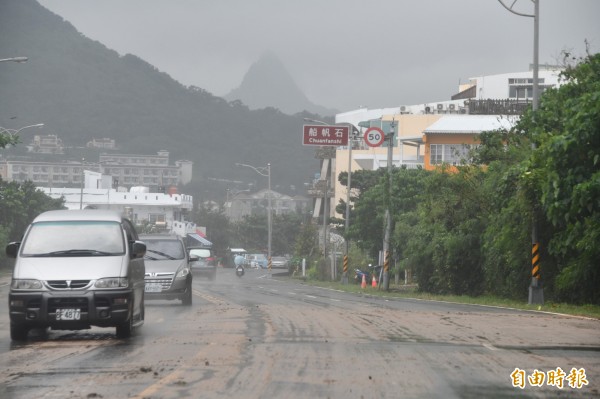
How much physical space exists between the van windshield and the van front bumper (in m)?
0.88

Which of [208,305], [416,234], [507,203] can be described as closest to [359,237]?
[416,234]

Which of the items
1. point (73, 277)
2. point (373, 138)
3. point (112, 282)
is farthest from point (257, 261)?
point (73, 277)

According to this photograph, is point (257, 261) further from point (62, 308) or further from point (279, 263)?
point (62, 308)

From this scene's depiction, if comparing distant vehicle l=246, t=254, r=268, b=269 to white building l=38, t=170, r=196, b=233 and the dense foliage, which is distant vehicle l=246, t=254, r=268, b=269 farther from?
the dense foliage

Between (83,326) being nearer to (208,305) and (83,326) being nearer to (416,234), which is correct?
(208,305)

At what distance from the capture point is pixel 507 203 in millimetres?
34125

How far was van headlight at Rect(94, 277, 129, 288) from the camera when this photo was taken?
15.9 metres

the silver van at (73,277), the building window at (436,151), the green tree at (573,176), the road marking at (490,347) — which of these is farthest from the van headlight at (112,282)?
the building window at (436,151)

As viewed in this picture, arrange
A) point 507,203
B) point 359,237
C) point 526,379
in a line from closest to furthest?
point 526,379 → point 507,203 → point 359,237

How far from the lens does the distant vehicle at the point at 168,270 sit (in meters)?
26.4

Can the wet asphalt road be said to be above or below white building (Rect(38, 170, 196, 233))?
below

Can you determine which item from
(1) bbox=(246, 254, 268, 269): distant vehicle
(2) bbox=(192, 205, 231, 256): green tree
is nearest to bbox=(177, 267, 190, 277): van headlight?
(1) bbox=(246, 254, 268, 269): distant vehicle

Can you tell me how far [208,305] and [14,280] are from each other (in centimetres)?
1089

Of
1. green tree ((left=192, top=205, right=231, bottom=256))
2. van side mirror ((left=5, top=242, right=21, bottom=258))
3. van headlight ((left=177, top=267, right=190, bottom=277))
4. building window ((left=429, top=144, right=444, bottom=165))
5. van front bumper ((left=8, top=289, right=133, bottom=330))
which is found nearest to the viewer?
van front bumper ((left=8, top=289, right=133, bottom=330))
